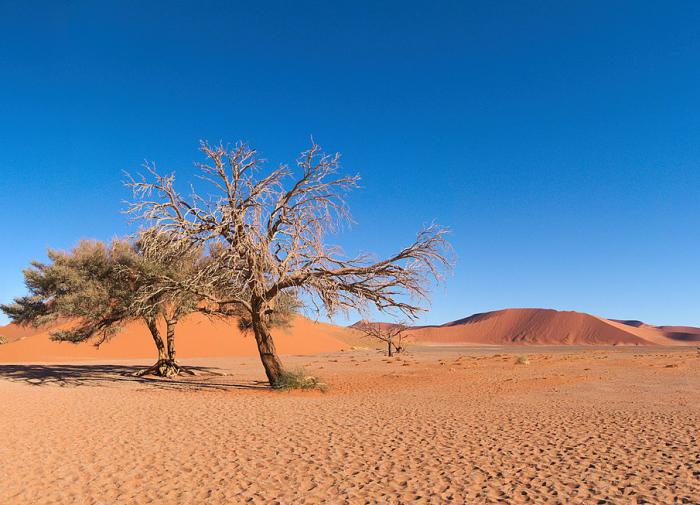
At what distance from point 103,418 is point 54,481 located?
5.71 m

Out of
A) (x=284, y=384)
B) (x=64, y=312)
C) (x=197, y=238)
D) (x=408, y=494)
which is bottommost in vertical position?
(x=408, y=494)

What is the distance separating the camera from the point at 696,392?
16.8 m

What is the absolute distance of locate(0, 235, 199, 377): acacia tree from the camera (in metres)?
21.8

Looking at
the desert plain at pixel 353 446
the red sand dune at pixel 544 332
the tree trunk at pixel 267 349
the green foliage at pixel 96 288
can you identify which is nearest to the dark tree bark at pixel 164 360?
the green foliage at pixel 96 288

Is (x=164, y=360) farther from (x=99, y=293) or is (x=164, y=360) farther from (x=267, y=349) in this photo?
(x=267, y=349)

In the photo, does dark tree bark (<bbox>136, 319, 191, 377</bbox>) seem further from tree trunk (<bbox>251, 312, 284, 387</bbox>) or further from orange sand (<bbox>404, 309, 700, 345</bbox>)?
orange sand (<bbox>404, 309, 700, 345</bbox>)

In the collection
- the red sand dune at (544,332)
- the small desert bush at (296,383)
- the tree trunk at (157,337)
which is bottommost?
the small desert bush at (296,383)

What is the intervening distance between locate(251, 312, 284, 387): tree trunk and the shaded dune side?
100105 mm

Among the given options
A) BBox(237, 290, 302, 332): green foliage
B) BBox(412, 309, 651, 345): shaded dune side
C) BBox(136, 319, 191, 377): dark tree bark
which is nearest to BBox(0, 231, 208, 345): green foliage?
BBox(136, 319, 191, 377): dark tree bark

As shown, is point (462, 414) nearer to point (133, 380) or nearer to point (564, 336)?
point (133, 380)

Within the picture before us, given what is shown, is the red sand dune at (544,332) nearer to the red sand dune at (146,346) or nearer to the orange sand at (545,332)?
the orange sand at (545,332)

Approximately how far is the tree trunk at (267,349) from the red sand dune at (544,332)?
9029cm

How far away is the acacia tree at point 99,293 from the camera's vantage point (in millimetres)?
21766

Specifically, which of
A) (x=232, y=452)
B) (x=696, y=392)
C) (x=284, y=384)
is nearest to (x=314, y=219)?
(x=284, y=384)
